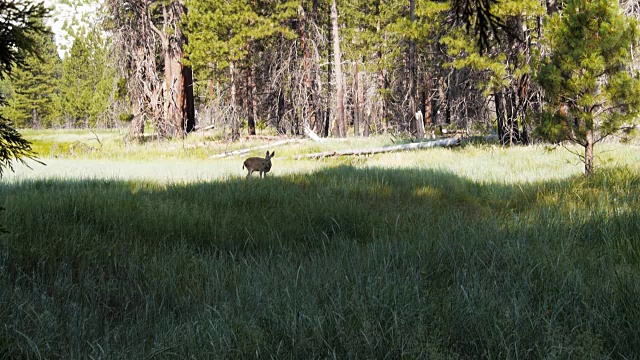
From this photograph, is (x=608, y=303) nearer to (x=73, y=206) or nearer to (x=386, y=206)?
(x=386, y=206)

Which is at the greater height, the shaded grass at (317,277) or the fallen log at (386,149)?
the fallen log at (386,149)

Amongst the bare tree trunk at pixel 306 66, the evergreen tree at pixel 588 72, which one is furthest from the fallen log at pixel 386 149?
the bare tree trunk at pixel 306 66

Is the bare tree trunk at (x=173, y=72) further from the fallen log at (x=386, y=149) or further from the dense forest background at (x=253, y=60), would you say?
the fallen log at (x=386, y=149)

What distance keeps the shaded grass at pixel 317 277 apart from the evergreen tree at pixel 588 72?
1146 mm

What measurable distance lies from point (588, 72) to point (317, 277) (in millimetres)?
5523

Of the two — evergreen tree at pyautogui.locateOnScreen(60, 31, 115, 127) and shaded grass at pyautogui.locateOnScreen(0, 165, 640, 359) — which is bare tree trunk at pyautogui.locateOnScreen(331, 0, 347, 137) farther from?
evergreen tree at pyautogui.locateOnScreen(60, 31, 115, 127)

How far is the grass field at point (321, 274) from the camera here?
1.98m

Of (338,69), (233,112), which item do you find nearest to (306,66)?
(338,69)

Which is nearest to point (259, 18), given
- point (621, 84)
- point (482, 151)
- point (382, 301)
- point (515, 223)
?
point (482, 151)

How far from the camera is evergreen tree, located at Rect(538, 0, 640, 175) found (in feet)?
20.5

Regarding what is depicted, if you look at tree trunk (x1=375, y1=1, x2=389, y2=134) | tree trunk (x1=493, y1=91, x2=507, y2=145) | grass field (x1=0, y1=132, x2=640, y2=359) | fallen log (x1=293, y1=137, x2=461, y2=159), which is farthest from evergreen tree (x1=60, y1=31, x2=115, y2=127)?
grass field (x1=0, y1=132, x2=640, y2=359)

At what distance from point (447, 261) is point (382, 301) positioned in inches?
38.0

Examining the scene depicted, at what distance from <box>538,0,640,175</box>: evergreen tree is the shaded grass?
1.15m

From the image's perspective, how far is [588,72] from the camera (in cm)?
636
